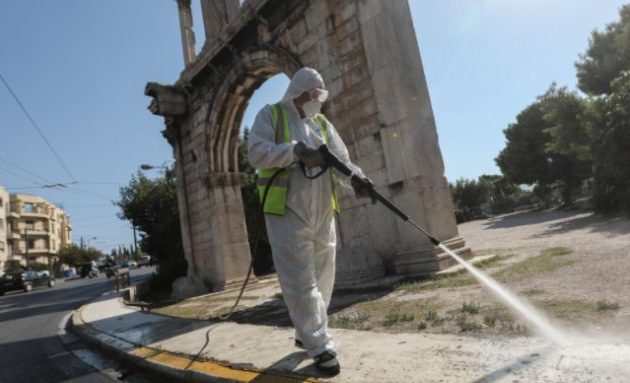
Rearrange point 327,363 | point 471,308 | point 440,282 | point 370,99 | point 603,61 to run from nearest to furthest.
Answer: point 327,363, point 471,308, point 440,282, point 370,99, point 603,61

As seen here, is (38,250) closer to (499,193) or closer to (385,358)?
(499,193)

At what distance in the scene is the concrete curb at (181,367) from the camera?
2.36 m

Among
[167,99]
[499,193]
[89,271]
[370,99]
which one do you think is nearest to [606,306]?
[370,99]

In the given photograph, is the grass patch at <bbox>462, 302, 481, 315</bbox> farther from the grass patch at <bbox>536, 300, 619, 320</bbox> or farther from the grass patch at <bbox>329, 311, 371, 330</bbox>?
the grass patch at <bbox>329, 311, 371, 330</bbox>

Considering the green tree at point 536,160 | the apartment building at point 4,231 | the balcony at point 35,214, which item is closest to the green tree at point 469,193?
the green tree at point 536,160

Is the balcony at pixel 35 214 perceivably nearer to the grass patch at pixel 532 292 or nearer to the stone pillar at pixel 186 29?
the stone pillar at pixel 186 29

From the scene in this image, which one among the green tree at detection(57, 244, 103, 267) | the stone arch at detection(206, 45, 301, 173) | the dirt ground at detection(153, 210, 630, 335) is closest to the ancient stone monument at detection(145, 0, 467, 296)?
the stone arch at detection(206, 45, 301, 173)

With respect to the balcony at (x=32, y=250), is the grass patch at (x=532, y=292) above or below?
below

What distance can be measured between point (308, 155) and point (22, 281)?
101ft

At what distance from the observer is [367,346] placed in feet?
8.52

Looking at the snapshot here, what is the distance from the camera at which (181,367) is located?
2.91 m

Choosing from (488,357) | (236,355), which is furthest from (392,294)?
(488,357)

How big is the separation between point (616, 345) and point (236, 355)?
2.33 meters

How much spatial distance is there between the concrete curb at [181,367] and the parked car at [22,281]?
87.3ft
